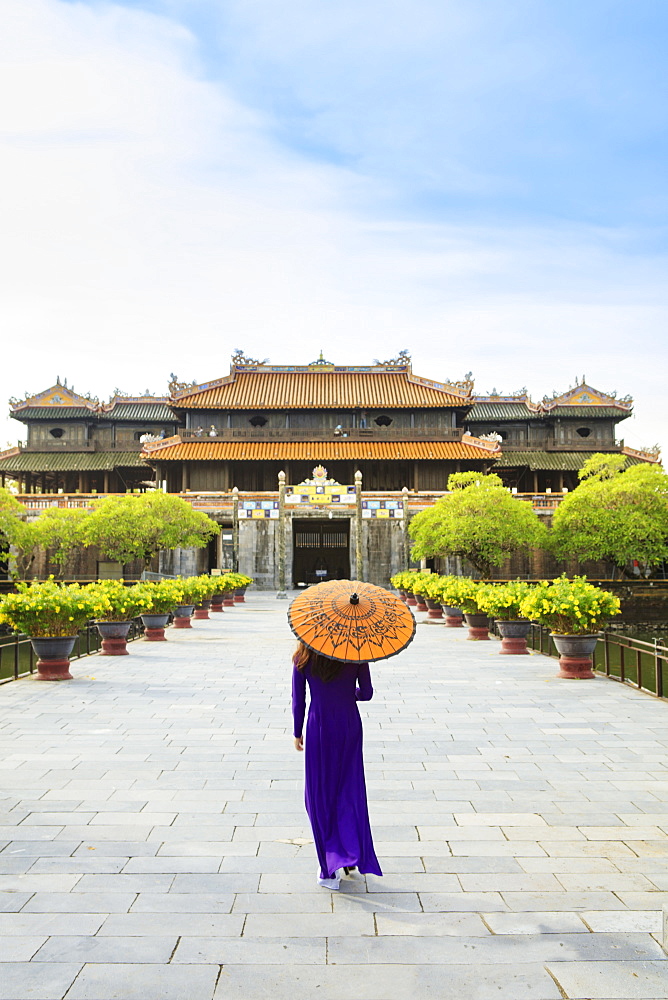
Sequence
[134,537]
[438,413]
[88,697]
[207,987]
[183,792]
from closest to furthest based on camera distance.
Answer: [207,987] < [183,792] < [88,697] < [134,537] < [438,413]

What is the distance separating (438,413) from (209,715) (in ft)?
134

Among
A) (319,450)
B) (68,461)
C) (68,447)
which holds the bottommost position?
(68,461)

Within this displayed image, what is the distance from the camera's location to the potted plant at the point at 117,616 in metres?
15.2

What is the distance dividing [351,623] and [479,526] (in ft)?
88.7

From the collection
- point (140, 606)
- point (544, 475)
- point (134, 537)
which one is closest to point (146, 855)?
point (140, 606)

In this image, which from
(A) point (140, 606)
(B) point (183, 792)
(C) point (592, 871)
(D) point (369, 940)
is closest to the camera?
(D) point (369, 940)

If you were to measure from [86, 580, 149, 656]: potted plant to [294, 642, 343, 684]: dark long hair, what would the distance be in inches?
420

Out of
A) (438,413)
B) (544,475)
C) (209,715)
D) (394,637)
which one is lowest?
(209,715)

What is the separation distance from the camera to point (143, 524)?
33125 millimetres

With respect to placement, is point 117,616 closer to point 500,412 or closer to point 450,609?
point 450,609

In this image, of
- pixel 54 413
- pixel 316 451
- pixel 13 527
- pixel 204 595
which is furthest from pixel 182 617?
pixel 54 413

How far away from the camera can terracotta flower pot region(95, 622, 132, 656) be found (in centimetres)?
1577

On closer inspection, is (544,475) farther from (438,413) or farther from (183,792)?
(183,792)

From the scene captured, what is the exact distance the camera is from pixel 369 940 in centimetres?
402
